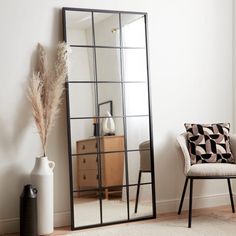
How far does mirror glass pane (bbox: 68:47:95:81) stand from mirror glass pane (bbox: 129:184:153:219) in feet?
A: 3.47

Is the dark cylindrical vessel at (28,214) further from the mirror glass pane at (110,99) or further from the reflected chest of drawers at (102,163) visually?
the mirror glass pane at (110,99)

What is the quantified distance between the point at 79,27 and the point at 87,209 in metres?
1.53

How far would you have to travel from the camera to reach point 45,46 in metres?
3.28

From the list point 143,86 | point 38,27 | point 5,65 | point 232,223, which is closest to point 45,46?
point 38,27

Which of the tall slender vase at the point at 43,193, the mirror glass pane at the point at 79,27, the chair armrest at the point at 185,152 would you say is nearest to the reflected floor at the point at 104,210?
the tall slender vase at the point at 43,193

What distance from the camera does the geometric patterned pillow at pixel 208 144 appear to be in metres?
3.50

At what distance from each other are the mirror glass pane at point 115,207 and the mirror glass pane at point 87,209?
0.06 meters

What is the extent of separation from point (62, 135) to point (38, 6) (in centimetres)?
109

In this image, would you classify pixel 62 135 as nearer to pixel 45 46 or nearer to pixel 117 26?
pixel 45 46

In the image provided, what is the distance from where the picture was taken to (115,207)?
342 cm

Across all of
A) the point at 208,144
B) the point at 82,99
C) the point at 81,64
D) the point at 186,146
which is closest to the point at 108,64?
the point at 81,64

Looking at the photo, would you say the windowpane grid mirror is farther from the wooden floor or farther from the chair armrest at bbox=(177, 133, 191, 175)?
the chair armrest at bbox=(177, 133, 191, 175)

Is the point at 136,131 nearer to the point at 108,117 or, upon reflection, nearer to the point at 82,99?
the point at 108,117

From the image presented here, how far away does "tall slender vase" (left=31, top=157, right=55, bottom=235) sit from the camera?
10.0ft
